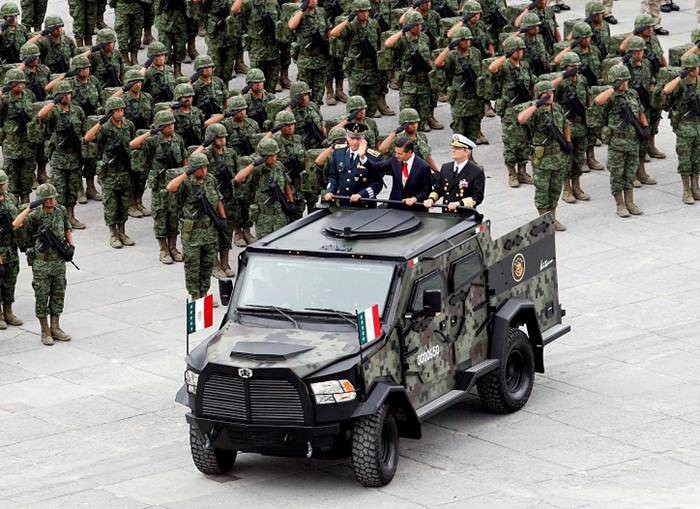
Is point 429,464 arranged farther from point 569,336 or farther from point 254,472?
point 569,336

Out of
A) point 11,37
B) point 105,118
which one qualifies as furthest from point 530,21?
point 11,37

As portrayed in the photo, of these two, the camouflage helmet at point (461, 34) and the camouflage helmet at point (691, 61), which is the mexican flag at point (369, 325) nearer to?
the camouflage helmet at point (691, 61)

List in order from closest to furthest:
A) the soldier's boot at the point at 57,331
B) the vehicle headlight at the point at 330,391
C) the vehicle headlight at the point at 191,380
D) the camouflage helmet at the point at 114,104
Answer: the vehicle headlight at the point at 330,391, the vehicle headlight at the point at 191,380, the soldier's boot at the point at 57,331, the camouflage helmet at the point at 114,104

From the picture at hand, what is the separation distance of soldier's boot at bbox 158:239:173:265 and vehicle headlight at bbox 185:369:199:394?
23.9 feet

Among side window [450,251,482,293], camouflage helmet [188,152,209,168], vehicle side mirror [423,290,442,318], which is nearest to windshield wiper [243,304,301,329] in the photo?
vehicle side mirror [423,290,442,318]

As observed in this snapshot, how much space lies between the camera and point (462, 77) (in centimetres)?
2561

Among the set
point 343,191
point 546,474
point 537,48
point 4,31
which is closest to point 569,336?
point 343,191

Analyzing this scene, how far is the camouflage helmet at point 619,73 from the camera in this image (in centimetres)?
2370

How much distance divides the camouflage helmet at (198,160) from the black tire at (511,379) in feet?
17.4

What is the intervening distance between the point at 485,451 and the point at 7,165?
408 inches

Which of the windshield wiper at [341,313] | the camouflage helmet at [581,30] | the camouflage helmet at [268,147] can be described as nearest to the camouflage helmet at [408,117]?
the camouflage helmet at [268,147]

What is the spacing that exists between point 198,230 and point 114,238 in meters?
2.58

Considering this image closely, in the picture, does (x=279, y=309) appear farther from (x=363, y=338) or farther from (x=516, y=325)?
(x=516, y=325)

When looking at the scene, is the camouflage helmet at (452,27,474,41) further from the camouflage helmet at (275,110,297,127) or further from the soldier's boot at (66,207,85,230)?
the soldier's boot at (66,207,85,230)
